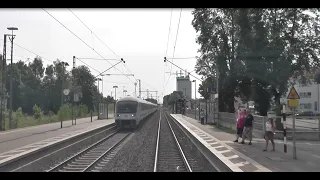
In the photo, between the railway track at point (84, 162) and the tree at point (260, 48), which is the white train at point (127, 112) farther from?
the railway track at point (84, 162)

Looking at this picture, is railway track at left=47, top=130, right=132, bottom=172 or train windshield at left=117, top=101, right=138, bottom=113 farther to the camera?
train windshield at left=117, top=101, right=138, bottom=113

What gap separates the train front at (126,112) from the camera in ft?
123

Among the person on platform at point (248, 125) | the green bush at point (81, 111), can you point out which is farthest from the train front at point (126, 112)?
the green bush at point (81, 111)

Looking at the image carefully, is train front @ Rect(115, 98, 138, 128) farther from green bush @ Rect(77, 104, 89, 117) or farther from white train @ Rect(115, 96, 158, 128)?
green bush @ Rect(77, 104, 89, 117)

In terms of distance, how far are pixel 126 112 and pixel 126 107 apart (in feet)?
1.76

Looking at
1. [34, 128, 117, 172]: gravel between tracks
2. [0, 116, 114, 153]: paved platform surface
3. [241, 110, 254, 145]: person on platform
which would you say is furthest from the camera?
[241, 110, 254, 145]: person on platform

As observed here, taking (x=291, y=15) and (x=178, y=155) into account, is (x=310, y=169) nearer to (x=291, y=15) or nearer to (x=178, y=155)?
(x=178, y=155)

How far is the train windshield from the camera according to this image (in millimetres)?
37375

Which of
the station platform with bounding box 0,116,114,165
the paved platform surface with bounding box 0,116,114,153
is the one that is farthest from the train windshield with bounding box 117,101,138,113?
the station platform with bounding box 0,116,114,165

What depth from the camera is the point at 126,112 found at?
37.3m

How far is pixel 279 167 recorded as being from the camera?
13.0 meters

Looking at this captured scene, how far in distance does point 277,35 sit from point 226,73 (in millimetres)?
12771
